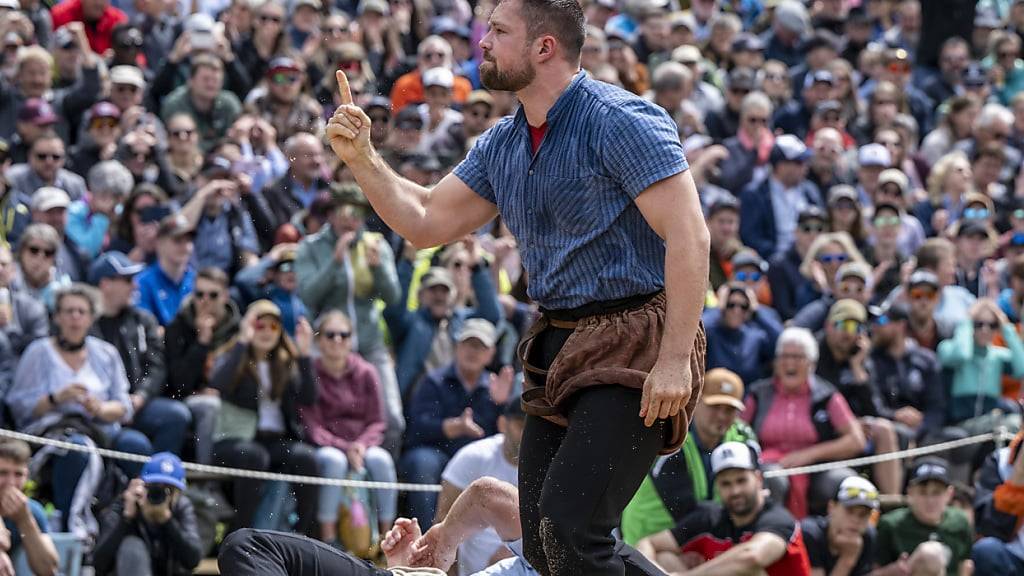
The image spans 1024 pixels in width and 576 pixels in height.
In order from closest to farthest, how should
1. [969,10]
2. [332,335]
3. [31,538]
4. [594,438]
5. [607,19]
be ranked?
[594,438], [31,538], [332,335], [607,19], [969,10]

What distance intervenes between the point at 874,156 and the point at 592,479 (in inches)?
352

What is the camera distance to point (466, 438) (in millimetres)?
9875

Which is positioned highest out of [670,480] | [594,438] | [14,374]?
[594,438]

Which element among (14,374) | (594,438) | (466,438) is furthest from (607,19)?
(594,438)

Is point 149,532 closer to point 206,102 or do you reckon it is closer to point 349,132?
point 349,132

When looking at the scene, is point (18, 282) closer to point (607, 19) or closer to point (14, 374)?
point (14, 374)

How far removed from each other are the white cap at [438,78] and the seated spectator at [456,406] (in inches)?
112

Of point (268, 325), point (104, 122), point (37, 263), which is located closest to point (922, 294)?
point (268, 325)

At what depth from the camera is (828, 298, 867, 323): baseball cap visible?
10898mm

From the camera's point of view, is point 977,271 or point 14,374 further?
point 977,271

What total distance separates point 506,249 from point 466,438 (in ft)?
5.91

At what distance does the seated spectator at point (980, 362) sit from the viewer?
443 inches

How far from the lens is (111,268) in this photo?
32.1 ft

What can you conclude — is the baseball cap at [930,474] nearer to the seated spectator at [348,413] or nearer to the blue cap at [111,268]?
the seated spectator at [348,413]
